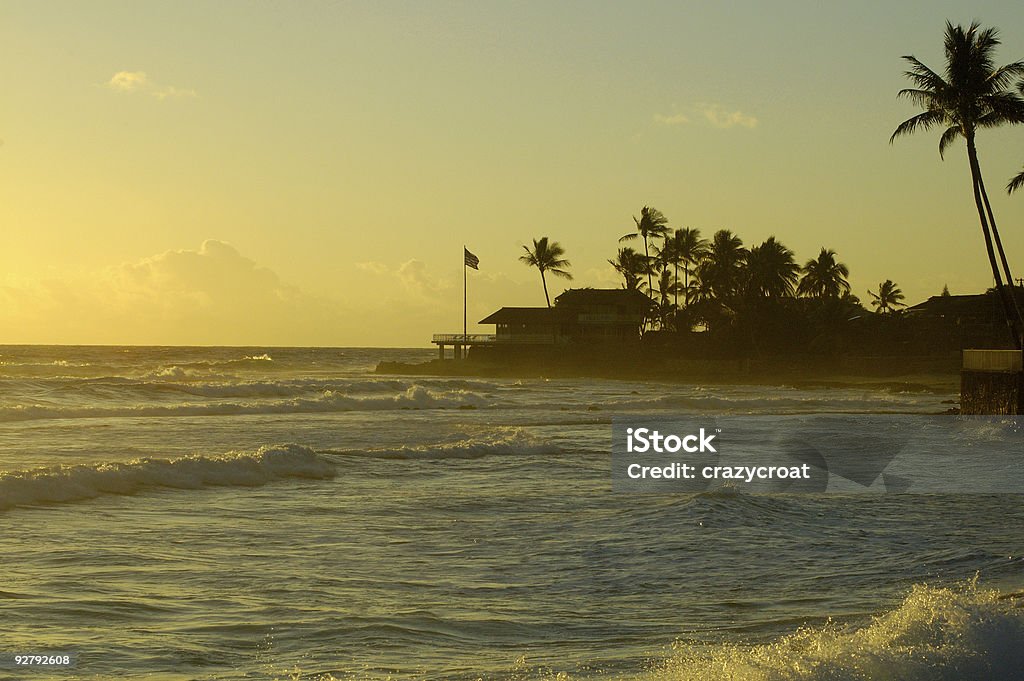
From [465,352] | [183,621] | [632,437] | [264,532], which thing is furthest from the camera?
[465,352]

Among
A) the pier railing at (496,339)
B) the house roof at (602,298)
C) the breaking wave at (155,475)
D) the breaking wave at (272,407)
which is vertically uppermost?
the house roof at (602,298)

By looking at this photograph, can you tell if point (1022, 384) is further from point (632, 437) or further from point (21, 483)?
point (21, 483)

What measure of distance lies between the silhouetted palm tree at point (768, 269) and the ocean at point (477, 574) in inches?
2396

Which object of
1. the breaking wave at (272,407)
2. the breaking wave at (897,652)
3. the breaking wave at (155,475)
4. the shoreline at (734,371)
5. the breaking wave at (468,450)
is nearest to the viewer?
the breaking wave at (897,652)

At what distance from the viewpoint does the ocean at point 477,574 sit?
22.2ft

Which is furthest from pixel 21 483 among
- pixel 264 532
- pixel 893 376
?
pixel 893 376

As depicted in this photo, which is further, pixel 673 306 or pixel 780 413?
pixel 673 306

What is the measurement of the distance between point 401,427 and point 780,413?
1596 cm

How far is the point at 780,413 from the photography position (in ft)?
125

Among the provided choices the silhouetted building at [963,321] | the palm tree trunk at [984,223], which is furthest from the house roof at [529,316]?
the palm tree trunk at [984,223]

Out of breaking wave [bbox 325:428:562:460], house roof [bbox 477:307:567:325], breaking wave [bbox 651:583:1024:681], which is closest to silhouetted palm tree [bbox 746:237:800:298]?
house roof [bbox 477:307:567:325]

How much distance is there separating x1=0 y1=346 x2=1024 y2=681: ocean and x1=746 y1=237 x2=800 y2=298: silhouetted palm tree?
200ft

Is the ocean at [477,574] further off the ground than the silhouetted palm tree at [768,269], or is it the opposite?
the silhouetted palm tree at [768,269]

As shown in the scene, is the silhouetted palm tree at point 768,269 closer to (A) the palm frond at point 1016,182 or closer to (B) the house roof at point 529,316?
(B) the house roof at point 529,316
